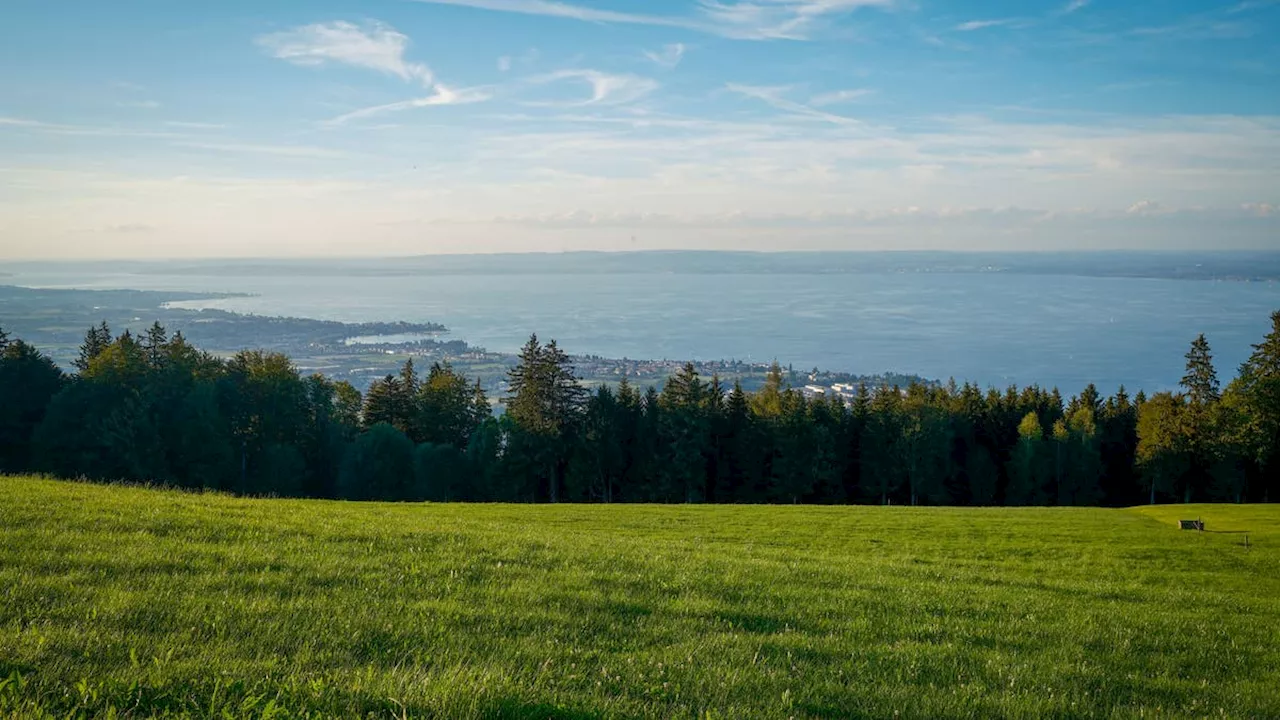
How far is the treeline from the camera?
161ft

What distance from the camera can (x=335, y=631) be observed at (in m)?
6.61

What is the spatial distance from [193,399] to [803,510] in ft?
129

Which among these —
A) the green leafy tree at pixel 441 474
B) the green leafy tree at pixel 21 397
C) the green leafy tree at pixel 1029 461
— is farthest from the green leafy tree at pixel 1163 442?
the green leafy tree at pixel 21 397

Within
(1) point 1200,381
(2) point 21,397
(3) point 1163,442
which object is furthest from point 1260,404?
(2) point 21,397

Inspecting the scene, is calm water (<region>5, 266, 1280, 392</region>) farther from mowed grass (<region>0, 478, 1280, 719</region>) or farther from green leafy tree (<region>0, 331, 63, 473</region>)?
mowed grass (<region>0, 478, 1280, 719</region>)

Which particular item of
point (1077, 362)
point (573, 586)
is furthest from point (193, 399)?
point (1077, 362)

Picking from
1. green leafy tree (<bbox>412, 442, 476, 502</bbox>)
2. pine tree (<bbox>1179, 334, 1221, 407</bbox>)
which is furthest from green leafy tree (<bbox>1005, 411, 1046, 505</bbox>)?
green leafy tree (<bbox>412, 442, 476, 502</bbox>)

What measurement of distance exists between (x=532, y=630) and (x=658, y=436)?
5256cm

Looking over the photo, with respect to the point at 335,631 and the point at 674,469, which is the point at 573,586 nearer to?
the point at 335,631

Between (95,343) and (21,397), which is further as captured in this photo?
(95,343)

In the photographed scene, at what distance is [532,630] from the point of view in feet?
23.8

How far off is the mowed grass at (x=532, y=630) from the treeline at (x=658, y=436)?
127 ft

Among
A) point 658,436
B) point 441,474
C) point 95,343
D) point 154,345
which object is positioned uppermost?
point 95,343

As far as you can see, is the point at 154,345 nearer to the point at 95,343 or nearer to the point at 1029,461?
the point at 95,343
